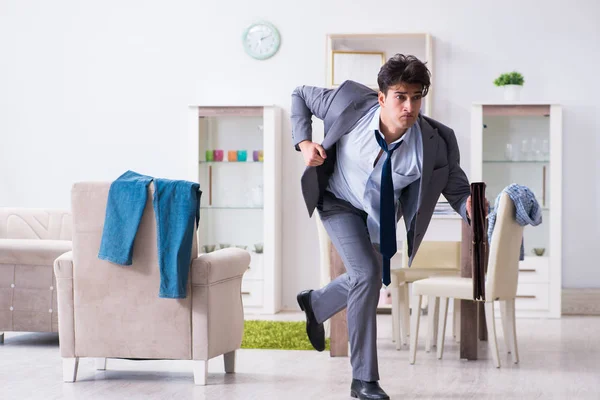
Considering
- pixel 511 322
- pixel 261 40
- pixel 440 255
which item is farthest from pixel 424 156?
pixel 261 40

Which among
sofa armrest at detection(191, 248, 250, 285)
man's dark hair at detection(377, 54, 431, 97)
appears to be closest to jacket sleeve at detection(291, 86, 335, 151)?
man's dark hair at detection(377, 54, 431, 97)

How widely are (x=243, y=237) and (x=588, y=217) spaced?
257 centimetres

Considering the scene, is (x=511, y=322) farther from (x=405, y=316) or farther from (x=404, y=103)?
(x=404, y=103)

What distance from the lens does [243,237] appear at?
6.59 m

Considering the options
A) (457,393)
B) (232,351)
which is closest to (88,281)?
(232,351)

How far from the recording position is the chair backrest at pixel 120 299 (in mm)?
3666

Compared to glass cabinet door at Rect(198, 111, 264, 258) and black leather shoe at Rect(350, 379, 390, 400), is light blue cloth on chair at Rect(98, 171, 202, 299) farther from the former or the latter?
glass cabinet door at Rect(198, 111, 264, 258)

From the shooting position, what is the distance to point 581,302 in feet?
21.0

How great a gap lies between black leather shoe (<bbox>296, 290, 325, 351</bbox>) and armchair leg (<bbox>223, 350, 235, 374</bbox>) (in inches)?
14.2

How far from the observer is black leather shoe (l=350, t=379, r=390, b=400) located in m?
3.34

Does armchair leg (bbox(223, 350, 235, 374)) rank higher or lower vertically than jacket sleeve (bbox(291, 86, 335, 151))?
lower

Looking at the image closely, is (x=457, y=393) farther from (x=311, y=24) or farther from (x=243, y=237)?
(x=311, y=24)

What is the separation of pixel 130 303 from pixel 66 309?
29 centimetres

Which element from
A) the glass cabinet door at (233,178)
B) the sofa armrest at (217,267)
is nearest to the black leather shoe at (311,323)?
the sofa armrest at (217,267)
